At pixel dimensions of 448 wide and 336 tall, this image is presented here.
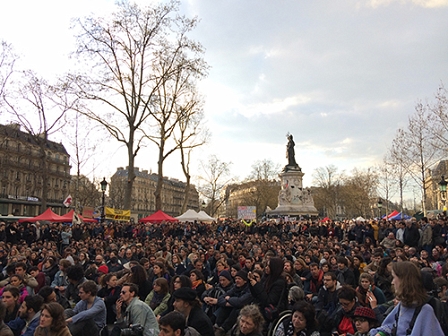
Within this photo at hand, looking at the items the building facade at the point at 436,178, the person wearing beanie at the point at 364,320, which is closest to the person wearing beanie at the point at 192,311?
the person wearing beanie at the point at 364,320

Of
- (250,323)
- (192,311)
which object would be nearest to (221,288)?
(192,311)

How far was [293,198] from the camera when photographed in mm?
43719

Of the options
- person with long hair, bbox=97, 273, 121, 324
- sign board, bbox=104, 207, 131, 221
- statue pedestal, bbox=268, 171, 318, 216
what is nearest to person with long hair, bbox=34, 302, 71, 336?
person with long hair, bbox=97, 273, 121, 324

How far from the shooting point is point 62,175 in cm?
7094

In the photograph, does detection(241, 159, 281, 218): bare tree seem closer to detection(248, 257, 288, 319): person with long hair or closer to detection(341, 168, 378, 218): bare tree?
detection(341, 168, 378, 218): bare tree

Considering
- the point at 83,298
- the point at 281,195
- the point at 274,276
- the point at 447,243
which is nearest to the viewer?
the point at 83,298

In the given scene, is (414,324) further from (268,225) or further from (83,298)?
(268,225)

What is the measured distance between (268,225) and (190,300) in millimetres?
22037

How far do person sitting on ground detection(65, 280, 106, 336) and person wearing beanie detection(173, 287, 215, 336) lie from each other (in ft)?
4.67

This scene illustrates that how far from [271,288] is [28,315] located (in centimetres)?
348

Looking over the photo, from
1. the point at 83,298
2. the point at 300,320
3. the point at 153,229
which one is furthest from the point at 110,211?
the point at 300,320

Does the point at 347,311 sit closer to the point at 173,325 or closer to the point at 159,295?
the point at 173,325

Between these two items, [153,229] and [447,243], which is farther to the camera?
[153,229]

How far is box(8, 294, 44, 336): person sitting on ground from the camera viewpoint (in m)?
5.07
